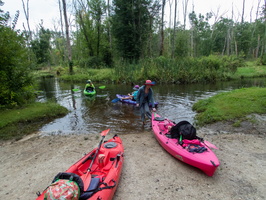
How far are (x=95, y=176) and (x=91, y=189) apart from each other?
52 cm

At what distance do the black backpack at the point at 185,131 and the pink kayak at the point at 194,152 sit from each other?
12 centimetres

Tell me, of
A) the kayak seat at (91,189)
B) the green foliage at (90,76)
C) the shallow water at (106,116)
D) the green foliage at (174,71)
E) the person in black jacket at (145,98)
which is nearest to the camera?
the kayak seat at (91,189)

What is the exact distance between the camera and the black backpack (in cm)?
438

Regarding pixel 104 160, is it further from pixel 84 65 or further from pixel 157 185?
pixel 84 65

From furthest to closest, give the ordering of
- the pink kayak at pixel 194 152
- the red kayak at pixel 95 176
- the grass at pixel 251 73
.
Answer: the grass at pixel 251 73, the pink kayak at pixel 194 152, the red kayak at pixel 95 176

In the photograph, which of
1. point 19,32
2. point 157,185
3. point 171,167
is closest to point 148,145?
point 171,167

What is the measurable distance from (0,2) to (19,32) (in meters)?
1.29

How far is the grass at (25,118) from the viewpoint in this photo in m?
5.98

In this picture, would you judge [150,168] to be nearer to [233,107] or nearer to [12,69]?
[233,107]

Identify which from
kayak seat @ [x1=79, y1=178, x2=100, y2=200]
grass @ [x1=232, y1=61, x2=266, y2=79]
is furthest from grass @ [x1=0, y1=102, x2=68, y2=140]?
grass @ [x1=232, y1=61, x2=266, y2=79]

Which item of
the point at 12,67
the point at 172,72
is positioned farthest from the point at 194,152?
the point at 172,72

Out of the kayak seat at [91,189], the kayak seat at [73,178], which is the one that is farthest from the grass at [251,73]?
the kayak seat at [73,178]

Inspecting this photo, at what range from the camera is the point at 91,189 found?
2723mm

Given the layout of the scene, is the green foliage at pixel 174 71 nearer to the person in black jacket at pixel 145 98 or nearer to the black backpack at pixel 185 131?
the person in black jacket at pixel 145 98
